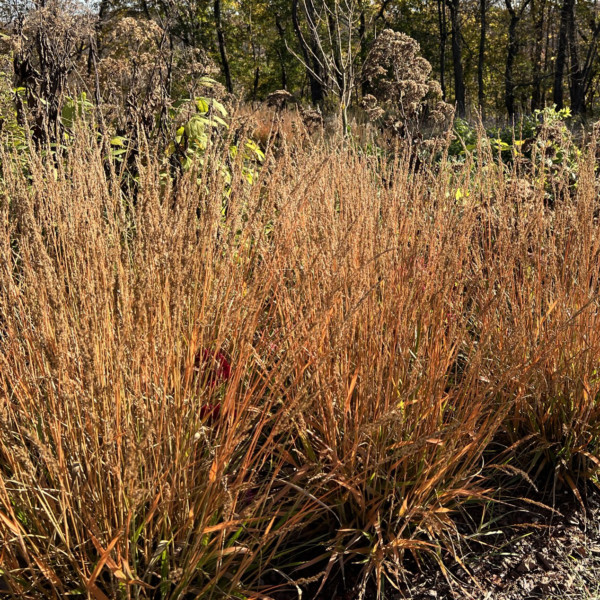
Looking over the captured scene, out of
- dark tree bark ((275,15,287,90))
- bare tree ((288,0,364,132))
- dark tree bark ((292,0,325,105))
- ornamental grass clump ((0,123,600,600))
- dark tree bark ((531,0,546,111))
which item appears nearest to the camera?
ornamental grass clump ((0,123,600,600))

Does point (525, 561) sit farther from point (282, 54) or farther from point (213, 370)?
point (282, 54)

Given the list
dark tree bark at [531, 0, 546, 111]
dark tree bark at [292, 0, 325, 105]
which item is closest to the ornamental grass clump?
dark tree bark at [292, 0, 325, 105]

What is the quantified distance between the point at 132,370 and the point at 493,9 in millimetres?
27655

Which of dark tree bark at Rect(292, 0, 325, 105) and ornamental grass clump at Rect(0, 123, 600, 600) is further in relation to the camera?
dark tree bark at Rect(292, 0, 325, 105)

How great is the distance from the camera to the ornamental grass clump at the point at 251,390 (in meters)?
1.29

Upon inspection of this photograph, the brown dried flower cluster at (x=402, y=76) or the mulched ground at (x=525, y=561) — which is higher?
the brown dried flower cluster at (x=402, y=76)

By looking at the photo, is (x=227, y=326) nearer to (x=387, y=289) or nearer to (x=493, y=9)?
(x=387, y=289)

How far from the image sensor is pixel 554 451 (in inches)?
81.8

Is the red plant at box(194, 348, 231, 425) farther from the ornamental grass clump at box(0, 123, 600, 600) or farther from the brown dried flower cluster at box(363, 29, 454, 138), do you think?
the brown dried flower cluster at box(363, 29, 454, 138)

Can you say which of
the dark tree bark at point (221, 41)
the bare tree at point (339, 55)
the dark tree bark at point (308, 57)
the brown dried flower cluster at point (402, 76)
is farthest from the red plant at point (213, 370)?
the dark tree bark at point (221, 41)

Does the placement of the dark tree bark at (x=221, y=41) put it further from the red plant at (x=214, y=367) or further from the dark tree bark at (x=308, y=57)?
the red plant at (x=214, y=367)

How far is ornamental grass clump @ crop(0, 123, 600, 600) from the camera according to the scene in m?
1.29

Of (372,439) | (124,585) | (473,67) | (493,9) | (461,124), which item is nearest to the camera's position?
(124,585)

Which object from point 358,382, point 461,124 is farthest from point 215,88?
point 461,124
